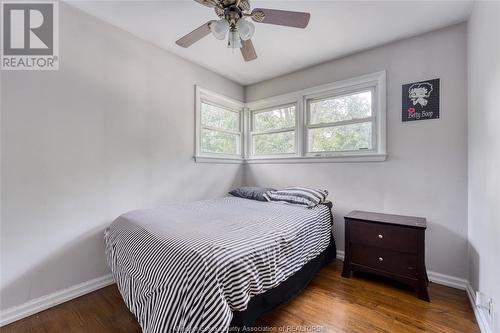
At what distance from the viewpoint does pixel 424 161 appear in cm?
228

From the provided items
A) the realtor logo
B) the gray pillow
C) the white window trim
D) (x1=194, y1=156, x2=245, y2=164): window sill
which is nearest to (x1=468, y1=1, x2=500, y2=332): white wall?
the white window trim

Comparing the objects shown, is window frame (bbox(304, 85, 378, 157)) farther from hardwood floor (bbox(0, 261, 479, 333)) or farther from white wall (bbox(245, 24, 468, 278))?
hardwood floor (bbox(0, 261, 479, 333))

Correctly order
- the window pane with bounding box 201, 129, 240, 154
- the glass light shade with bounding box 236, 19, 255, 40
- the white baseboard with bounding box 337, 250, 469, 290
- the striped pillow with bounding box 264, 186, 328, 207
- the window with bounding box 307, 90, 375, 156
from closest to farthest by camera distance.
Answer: the glass light shade with bounding box 236, 19, 255, 40
the white baseboard with bounding box 337, 250, 469, 290
the striped pillow with bounding box 264, 186, 328, 207
the window with bounding box 307, 90, 375, 156
the window pane with bounding box 201, 129, 240, 154

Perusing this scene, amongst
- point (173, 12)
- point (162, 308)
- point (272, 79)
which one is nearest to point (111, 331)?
point (162, 308)

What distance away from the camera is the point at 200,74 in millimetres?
3080

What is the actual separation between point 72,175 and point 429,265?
3466 mm

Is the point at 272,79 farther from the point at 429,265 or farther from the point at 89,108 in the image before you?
the point at 429,265

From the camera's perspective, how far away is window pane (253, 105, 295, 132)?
11.1ft

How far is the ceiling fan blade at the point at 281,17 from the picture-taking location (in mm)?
1482

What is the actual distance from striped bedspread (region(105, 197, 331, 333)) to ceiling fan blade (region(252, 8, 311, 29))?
1457 mm

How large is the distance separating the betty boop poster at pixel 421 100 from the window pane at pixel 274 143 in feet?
4.60

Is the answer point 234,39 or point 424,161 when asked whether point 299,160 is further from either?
point 234,39

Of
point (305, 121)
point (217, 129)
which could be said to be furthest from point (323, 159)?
point (217, 129)

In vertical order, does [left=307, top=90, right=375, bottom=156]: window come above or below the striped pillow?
above
